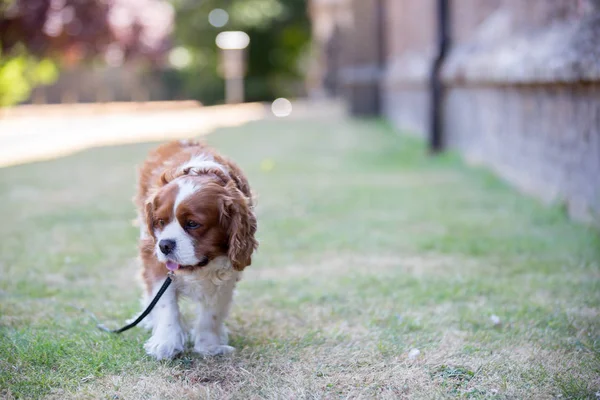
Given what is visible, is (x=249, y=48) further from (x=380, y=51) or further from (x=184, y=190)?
(x=184, y=190)

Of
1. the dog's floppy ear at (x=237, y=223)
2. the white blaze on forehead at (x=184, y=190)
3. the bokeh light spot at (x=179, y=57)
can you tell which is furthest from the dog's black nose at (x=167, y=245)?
the bokeh light spot at (x=179, y=57)

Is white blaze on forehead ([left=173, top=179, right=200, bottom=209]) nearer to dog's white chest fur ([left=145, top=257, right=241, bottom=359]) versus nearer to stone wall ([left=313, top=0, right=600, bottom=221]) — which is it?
dog's white chest fur ([left=145, top=257, right=241, bottom=359])

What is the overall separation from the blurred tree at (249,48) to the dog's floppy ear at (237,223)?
32247mm

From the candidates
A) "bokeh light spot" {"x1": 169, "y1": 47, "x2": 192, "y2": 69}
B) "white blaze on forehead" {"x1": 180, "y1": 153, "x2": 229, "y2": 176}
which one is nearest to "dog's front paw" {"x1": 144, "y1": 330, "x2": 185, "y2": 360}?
"white blaze on forehead" {"x1": 180, "y1": 153, "x2": 229, "y2": 176}

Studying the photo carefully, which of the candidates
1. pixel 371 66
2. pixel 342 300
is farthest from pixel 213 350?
pixel 371 66

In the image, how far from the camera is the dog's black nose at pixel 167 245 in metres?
3.18

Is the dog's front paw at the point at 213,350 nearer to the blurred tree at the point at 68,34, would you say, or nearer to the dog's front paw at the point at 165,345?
the dog's front paw at the point at 165,345

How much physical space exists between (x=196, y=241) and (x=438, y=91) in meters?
9.43

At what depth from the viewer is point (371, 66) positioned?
73.7 feet

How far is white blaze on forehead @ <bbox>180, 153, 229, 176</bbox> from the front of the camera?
342cm

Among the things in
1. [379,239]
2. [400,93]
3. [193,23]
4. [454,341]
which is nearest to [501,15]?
[379,239]

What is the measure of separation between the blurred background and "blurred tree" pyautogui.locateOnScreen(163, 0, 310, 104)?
65 mm

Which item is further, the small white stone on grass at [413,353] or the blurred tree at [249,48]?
the blurred tree at [249,48]

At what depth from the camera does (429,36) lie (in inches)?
579
